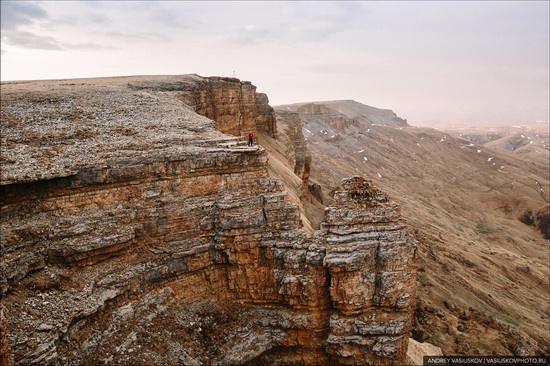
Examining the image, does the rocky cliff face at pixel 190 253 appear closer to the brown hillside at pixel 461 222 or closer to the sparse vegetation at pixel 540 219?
the brown hillside at pixel 461 222

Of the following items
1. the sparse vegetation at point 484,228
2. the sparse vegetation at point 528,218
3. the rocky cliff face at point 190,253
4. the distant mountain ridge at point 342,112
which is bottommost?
the sparse vegetation at point 484,228

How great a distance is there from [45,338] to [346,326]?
37.5ft

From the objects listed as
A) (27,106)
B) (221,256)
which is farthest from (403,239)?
(27,106)

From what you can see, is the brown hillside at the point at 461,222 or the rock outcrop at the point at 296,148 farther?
the rock outcrop at the point at 296,148

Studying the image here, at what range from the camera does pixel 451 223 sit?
232 ft

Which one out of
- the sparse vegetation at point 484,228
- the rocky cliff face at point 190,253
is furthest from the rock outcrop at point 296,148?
the sparse vegetation at point 484,228

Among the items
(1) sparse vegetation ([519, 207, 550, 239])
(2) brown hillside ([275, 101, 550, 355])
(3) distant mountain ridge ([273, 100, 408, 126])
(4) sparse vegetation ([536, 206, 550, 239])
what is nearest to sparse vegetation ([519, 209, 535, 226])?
(1) sparse vegetation ([519, 207, 550, 239])

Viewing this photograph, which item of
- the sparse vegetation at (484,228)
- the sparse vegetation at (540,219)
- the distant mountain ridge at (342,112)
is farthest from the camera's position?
the distant mountain ridge at (342,112)

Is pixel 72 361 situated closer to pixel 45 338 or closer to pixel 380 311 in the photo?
pixel 45 338

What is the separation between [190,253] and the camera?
17.9m

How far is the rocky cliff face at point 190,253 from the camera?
50.5 ft

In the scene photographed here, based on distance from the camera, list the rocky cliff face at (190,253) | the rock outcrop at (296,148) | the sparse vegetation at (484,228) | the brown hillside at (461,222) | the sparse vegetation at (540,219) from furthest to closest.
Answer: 1. the sparse vegetation at (540,219)
2. the sparse vegetation at (484,228)
3. the rock outcrop at (296,148)
4. the brown hillside at (461,222)
5. the rocky cliff face at (190,253)

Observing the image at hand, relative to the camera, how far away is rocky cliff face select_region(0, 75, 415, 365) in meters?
15.4

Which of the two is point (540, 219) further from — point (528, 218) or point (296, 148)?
point (296, 148)
